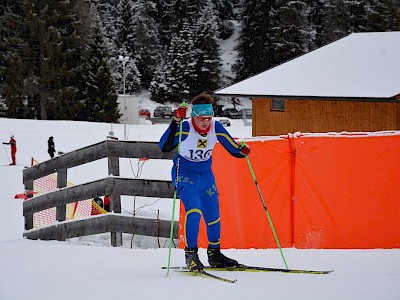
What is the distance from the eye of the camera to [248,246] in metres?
7.12

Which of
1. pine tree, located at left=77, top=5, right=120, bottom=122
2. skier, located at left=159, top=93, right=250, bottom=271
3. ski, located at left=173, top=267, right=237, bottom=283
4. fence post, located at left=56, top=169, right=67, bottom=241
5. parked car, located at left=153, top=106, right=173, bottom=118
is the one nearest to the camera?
ski, located at left=173, top=267, right=237, bottom=283

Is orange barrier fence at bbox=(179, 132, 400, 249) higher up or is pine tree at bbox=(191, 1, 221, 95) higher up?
pine tree at bbox=(191, 1, 221, 95)

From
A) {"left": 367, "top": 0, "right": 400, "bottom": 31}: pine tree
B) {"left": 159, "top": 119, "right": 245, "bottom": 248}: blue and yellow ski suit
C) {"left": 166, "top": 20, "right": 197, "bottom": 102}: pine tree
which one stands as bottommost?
{"left": 159, "top": 119, "right": 245, "bottom": 248}: blue and yellow ski suit

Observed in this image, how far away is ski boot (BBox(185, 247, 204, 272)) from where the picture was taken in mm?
5430

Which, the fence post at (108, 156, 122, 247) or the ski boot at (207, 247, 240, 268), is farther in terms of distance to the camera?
the fence post at (108, 156, 122, 247)

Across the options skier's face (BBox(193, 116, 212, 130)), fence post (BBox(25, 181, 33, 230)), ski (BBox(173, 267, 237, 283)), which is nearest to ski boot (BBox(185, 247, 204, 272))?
ski (BBox(173, 267, 237, 283))

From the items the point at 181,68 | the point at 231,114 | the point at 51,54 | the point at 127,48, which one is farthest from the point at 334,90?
the point at 127,48

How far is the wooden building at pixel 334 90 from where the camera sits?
20.2 metres

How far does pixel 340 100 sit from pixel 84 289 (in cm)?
1688

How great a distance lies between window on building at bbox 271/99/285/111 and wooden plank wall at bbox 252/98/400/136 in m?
0.14

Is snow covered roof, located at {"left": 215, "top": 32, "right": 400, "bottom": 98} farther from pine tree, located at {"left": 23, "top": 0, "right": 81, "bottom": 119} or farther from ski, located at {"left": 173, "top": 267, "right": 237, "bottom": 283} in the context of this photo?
pine tree, located at {"left": 23, "top": 0, "right": 81, "bottom": 119}

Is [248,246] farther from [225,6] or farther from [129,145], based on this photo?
[225,6]

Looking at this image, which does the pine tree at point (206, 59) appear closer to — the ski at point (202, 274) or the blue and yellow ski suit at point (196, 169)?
the blue and yellow ski suit at point (196, 169)

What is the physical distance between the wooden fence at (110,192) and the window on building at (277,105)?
15819mm
